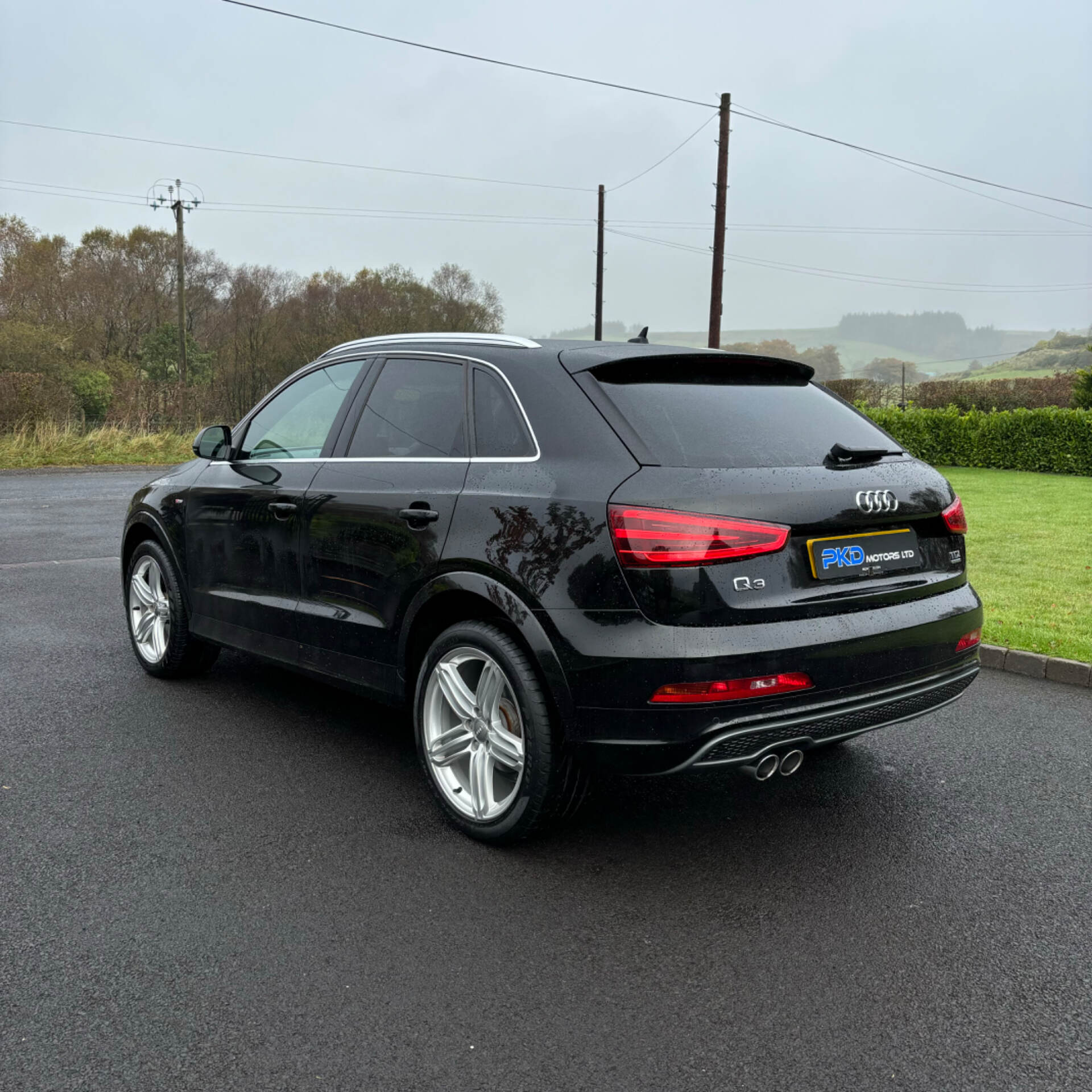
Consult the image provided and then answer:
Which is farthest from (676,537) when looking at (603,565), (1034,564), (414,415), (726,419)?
(1034,564)

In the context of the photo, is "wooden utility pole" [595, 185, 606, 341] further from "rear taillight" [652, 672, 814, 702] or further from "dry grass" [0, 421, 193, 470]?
"rear taillight" [652, 672, 814, 702]

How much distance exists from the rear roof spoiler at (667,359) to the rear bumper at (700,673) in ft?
3.14

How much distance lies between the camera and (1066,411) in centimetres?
2331

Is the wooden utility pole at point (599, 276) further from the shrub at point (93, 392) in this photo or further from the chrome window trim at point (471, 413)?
the chrome window trim at point (471, 413)

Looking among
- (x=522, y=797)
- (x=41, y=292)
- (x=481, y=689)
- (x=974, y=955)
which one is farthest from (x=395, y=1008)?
(x=41, y=292)

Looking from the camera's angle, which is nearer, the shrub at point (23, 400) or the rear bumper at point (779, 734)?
the rear bumper at point (779, 734)

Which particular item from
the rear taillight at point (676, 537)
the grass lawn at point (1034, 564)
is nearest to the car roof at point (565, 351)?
the rear taillight at point (676, 537)

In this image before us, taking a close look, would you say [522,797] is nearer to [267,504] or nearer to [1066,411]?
[267,504]

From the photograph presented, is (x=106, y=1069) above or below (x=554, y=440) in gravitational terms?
below

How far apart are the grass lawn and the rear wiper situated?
3311 mm

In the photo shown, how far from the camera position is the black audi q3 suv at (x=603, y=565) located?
10.2ft

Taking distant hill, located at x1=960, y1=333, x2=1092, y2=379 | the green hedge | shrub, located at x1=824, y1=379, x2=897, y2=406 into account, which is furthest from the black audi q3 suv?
distant hill, located at x1=960, y1=333, x2=1092, y2=379

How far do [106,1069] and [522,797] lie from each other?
1482 mm

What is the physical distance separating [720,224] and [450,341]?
21.9 m
